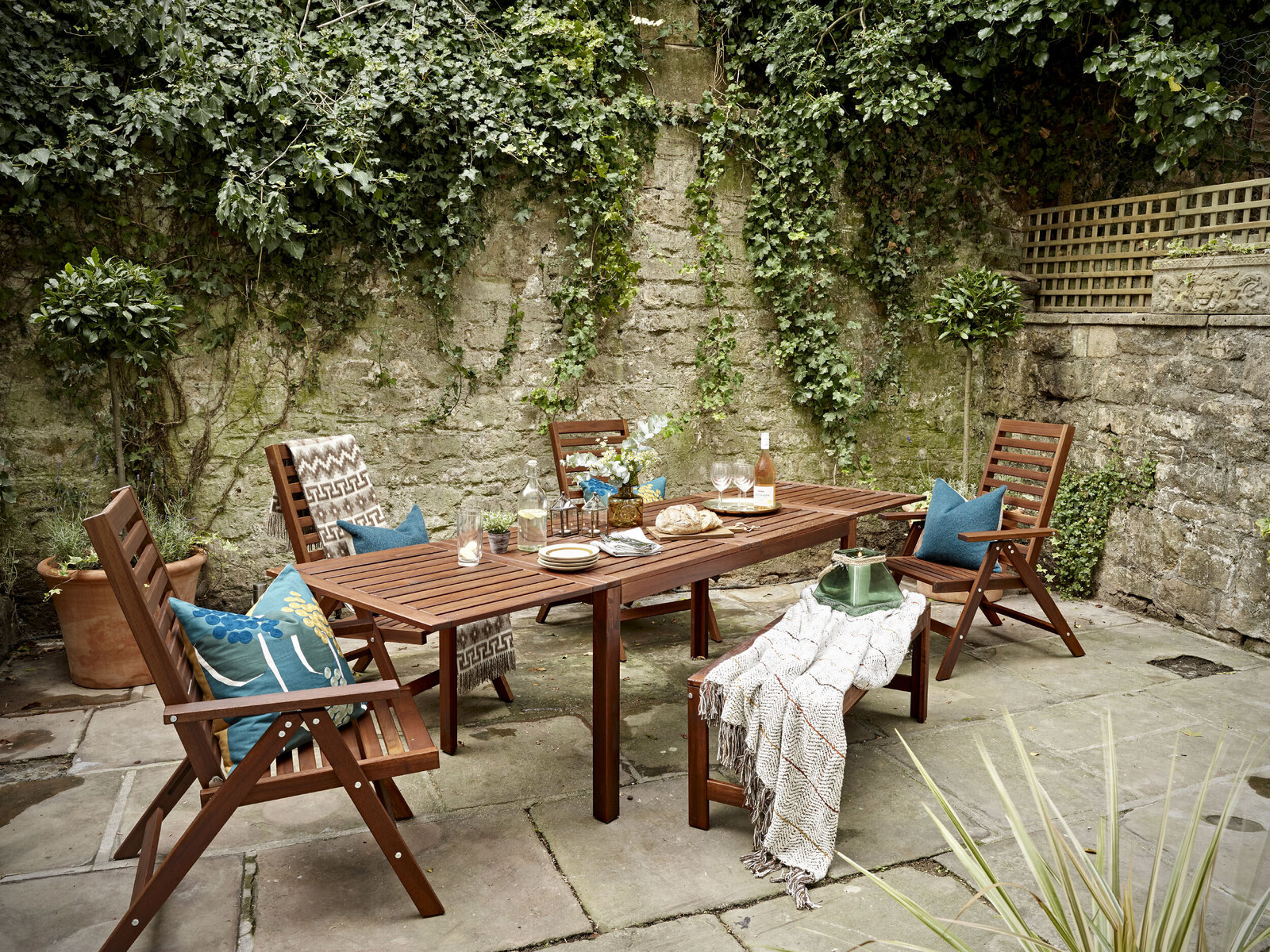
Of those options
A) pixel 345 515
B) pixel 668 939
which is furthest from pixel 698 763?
pixel 345 515

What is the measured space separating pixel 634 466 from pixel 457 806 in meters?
1.22

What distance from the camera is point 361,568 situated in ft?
9.14

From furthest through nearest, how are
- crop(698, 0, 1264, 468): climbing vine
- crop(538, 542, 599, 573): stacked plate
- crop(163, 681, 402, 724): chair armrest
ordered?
crop(698, 0, 1264, 468): climbing vine → crop(538, 542, 599, 573): stacked plate → crop(163, 681, 402, 724): chair armrest

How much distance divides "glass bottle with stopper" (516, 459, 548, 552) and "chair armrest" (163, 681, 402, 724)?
93cm

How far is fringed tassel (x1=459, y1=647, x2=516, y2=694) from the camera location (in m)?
3.29

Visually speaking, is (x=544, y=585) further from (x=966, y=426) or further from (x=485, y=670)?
(x=966, y=426)

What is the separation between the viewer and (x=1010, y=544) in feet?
12.9

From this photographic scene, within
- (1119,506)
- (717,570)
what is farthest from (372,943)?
(1119,506)

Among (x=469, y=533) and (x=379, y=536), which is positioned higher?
(x=469, y=533)

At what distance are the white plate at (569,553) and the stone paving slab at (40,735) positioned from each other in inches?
72.4

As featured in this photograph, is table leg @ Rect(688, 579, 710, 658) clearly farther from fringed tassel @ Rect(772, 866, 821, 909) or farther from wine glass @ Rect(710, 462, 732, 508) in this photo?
fringed tassel @ Rect(772, 866, 821, 909)

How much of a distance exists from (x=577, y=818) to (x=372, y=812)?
77 cm

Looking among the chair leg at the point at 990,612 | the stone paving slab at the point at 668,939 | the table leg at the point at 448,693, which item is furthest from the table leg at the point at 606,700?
the chair leg at the point at 990,612

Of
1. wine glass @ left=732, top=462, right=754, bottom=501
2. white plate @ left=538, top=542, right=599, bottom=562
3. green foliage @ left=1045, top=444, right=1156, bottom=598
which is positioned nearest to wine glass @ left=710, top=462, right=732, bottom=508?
wine glass @ left=732, top=462, right=754, bottom=501
